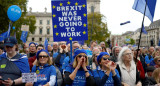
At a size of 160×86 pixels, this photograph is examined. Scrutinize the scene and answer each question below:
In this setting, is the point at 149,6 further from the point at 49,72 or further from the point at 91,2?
the point at 91,2

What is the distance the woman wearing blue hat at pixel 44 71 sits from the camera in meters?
3.78

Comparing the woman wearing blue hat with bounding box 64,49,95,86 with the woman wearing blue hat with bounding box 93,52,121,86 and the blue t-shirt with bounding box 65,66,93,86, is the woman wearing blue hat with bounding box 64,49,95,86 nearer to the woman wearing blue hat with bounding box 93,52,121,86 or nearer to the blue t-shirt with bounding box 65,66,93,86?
the blue t-shirt with bounding box 65,66,93,86

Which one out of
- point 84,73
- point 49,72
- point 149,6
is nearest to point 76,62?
point 84,73

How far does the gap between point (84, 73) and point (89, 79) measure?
0.57 feet

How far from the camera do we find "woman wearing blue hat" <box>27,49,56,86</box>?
12.4ft

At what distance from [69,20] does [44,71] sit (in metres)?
1.77

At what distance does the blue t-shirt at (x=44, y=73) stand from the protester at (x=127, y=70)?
4.56 feet

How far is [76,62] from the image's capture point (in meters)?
3.75

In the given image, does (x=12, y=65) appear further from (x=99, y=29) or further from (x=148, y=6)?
(x=99, y=29)

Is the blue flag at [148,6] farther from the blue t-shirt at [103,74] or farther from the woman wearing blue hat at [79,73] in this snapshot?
the woman wearing blue hat at [79,73]

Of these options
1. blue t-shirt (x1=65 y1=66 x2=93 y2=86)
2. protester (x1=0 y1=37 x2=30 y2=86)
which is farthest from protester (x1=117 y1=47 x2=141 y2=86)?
protester (x1=0 y1=37 x2=30 y2=86)

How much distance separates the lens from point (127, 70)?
13.1ft

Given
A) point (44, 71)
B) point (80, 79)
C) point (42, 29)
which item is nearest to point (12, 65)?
point (44, 71)

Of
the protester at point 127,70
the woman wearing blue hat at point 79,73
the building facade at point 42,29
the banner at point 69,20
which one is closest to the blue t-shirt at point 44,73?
the woman wearing blue hat at point 79,73
